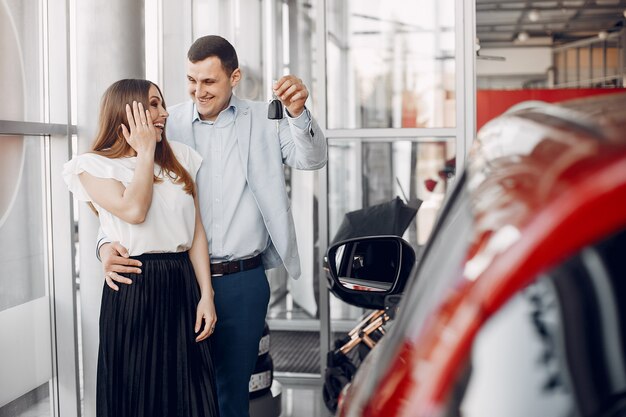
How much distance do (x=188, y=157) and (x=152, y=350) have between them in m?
0.69

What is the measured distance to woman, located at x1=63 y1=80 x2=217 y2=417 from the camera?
106 inches

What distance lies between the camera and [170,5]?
5145 mm

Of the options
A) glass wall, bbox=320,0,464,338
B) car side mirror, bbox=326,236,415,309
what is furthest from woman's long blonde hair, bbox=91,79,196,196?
glass wall, bbox=320,0,464,338

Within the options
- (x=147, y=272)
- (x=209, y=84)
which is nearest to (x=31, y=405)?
(x=147, y=272)

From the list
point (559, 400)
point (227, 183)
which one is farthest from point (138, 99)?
point (559, 400)

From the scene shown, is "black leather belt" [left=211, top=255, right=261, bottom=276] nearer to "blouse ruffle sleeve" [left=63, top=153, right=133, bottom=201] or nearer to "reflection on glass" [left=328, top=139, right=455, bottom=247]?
"blouse ruffle sleeve" [left=63, top=153, right=133, bottom=201]

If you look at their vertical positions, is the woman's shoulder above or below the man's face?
below

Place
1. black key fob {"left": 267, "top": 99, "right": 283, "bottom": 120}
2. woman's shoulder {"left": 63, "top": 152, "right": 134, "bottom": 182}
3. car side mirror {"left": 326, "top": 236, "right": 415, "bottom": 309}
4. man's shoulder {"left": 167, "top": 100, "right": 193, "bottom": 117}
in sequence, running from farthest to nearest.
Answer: man's shoulder {"left": 167, "top": 100, "right": 193, "bottom": 117} → black key fob {"left": 267, "top": 99, "right": 283, "bottom": 120} → woman's shoulder {"left": 63, "top": 152, "right": 134, "bottom": 182} → car side mirror {"left": 326, "top": 236, "right": 415, "bottom": 309}

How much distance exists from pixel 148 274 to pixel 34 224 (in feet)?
3.51

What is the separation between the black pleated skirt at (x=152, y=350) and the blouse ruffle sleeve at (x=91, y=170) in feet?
0.92

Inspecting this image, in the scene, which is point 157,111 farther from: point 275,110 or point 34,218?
point 34,218

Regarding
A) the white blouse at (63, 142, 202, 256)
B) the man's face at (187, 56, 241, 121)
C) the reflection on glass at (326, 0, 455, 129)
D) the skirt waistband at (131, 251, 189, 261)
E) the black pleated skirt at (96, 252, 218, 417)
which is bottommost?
the black pleated skirt at (96, 252, 218, 417)

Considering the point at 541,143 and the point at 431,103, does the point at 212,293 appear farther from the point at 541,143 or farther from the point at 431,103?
the point at 431,103

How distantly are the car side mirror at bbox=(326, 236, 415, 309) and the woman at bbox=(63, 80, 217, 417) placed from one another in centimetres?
84
